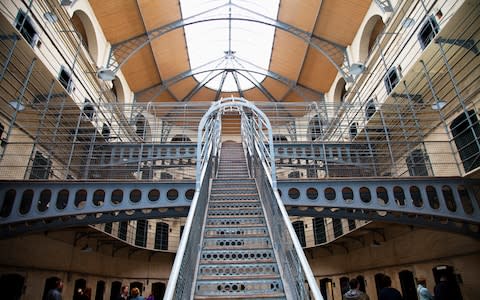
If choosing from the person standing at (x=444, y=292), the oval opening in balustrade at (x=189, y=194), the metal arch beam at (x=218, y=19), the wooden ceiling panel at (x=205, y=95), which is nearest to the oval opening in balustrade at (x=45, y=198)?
the oval opening in balustrade at (x=189, y=194)

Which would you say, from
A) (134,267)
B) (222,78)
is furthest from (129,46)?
(134,267)

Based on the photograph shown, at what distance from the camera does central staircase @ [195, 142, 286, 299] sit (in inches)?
122

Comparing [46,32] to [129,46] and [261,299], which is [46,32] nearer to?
[129,46]

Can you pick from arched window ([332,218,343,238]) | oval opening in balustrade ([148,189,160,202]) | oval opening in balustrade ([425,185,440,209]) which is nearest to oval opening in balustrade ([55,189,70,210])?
oval opening in balustrade ([148,189,160,202])

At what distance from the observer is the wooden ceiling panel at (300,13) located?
1167 cm

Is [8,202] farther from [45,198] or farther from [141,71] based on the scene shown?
[141,71]

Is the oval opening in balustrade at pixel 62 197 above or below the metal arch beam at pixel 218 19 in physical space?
below

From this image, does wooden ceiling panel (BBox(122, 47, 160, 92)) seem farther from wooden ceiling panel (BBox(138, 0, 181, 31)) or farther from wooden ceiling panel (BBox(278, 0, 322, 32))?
wooden ceiling panel (BBox(278, 0, 322, 32))

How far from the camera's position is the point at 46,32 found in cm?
773

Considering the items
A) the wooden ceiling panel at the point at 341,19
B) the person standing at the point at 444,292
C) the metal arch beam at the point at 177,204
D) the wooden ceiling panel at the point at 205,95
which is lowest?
the person standing at the point at 444,292

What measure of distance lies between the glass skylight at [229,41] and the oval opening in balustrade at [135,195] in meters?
8.91

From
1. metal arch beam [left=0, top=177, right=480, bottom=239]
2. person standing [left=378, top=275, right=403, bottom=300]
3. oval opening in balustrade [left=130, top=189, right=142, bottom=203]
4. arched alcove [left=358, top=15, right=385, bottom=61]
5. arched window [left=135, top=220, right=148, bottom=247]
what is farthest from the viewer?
arched window [left=135, top=220, right=148, bottom=247]

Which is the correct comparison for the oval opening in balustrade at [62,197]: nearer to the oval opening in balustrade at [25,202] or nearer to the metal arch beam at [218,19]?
the oval opening in balustrade at [25,202]

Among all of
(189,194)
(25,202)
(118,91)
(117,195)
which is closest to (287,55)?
(118,91)
